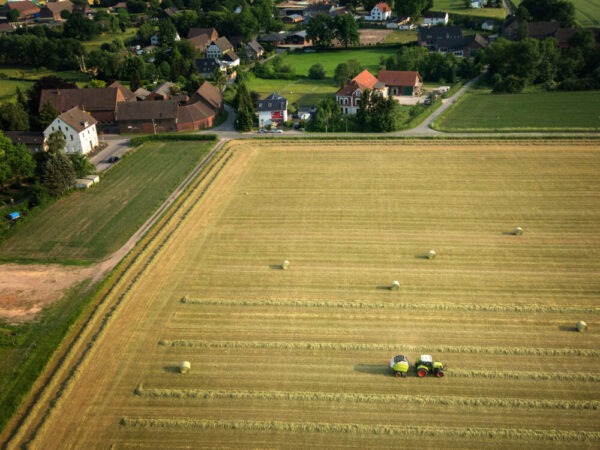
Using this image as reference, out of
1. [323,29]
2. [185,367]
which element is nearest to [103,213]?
[185,367]

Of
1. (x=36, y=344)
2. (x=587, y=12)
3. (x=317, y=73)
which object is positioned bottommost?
(x=36, y=344)

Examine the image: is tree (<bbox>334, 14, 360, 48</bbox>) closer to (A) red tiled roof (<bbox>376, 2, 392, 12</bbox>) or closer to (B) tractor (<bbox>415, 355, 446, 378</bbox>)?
(A) red tiled roof (<bbox>376, 2, 392, 12</bbox>)

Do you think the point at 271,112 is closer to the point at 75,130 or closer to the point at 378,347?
the point at 75,130

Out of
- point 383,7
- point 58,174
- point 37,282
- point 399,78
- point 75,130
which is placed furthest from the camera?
point 383,7

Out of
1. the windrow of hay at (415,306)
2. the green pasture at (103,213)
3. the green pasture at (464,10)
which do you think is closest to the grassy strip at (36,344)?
the green pasture at (103,213)

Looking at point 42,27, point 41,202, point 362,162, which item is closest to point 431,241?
point 362,162

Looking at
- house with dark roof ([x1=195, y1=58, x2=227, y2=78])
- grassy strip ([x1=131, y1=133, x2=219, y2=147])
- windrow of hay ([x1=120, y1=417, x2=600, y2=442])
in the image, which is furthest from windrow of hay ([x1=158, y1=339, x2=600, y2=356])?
house with dark roof ([x1=195, y1=58, x2=227, y2=78])

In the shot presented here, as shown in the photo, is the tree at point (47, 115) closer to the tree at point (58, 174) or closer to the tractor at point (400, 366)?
the tree at point (58, 174)
